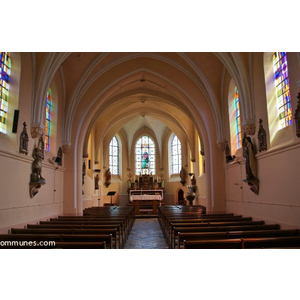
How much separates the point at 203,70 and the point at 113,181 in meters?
17.6

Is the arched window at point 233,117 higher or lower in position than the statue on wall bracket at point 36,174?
higher

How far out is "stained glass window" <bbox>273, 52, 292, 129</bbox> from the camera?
951 cm

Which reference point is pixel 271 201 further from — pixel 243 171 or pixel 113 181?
pixel 113 181

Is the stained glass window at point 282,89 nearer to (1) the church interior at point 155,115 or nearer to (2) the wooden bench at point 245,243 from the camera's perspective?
(1) the church interior at point 155,115

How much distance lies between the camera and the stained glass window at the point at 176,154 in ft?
101

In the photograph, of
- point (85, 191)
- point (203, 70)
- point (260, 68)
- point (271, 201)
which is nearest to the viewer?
point (271, 201)

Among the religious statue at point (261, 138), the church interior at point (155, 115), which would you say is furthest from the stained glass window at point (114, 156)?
the religious statue at point (261, 138)

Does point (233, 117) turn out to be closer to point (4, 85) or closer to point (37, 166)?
point (37, 166)

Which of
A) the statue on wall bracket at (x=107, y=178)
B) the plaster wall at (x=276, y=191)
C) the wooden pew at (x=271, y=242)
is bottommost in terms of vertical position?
the wooden pew at (x=271, y=242)

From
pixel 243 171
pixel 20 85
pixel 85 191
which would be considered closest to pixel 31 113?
pixel 20 85

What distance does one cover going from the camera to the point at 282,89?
985cm

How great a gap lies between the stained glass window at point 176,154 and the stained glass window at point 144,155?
86.8 inches

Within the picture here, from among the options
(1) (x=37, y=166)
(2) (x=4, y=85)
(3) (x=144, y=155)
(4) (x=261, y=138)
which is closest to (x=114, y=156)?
(3) (x=144, y=155)

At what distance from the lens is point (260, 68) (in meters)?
10.8
